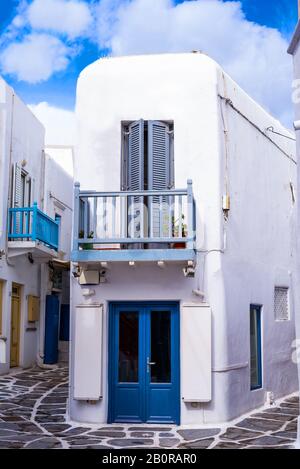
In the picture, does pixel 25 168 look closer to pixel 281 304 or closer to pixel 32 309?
pixel 32 309

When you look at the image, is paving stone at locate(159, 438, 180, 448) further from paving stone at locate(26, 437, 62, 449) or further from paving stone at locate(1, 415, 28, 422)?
paving stone at locate(1, 415, 28, 422)

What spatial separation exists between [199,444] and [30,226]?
880 centimetres

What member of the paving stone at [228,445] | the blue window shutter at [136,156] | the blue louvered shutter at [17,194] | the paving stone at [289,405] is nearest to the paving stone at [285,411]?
the paving stone at [289,405]

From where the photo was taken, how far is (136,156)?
10156 mm

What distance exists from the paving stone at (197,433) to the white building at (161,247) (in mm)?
357

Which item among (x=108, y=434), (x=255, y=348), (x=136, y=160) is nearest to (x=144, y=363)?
(x=108, y=434)

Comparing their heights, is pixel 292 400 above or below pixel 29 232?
below

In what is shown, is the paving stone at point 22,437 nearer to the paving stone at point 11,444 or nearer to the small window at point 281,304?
the paving stone at point 11,444

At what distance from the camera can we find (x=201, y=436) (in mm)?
8633
